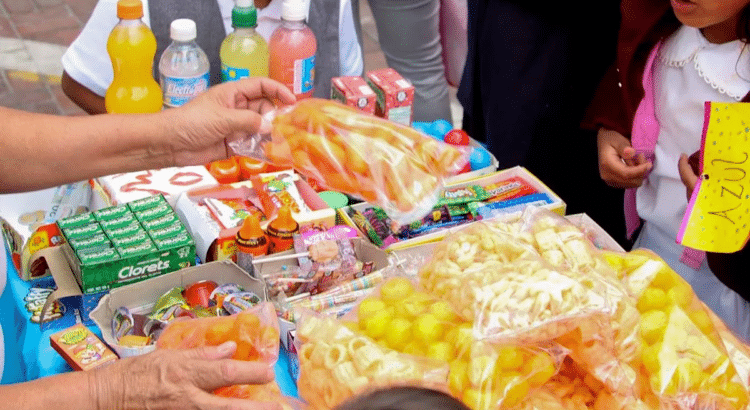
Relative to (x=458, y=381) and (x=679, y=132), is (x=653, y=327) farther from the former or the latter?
(x=679, y=132)

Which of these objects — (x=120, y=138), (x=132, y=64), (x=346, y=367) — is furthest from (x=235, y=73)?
(x=346, y=367)

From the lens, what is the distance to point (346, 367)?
1.31 meters

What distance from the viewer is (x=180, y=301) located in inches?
70.4

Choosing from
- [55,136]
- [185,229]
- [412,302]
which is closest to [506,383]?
[412,302]

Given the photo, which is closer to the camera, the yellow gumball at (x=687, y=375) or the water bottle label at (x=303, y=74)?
the yellow gumball at (x=687, y=375)

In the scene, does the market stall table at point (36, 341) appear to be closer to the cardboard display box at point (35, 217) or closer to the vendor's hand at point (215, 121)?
the cardboard display box at point (35, 217)

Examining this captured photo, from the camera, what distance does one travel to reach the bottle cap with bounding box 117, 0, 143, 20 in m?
2.16

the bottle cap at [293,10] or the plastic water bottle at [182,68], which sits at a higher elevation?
the bottle cap at [293,10]

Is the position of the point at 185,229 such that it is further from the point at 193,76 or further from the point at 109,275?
the point at 193,76

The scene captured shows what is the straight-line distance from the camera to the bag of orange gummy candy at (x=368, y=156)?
5.61ft

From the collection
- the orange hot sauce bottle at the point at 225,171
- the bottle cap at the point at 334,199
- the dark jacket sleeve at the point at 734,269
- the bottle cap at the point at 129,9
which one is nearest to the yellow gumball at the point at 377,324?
the bottle cap at the point at 334,199

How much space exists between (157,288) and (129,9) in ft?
2.67

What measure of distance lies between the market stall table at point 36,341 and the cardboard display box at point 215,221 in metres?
0.30

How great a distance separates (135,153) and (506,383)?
101 centimetres
